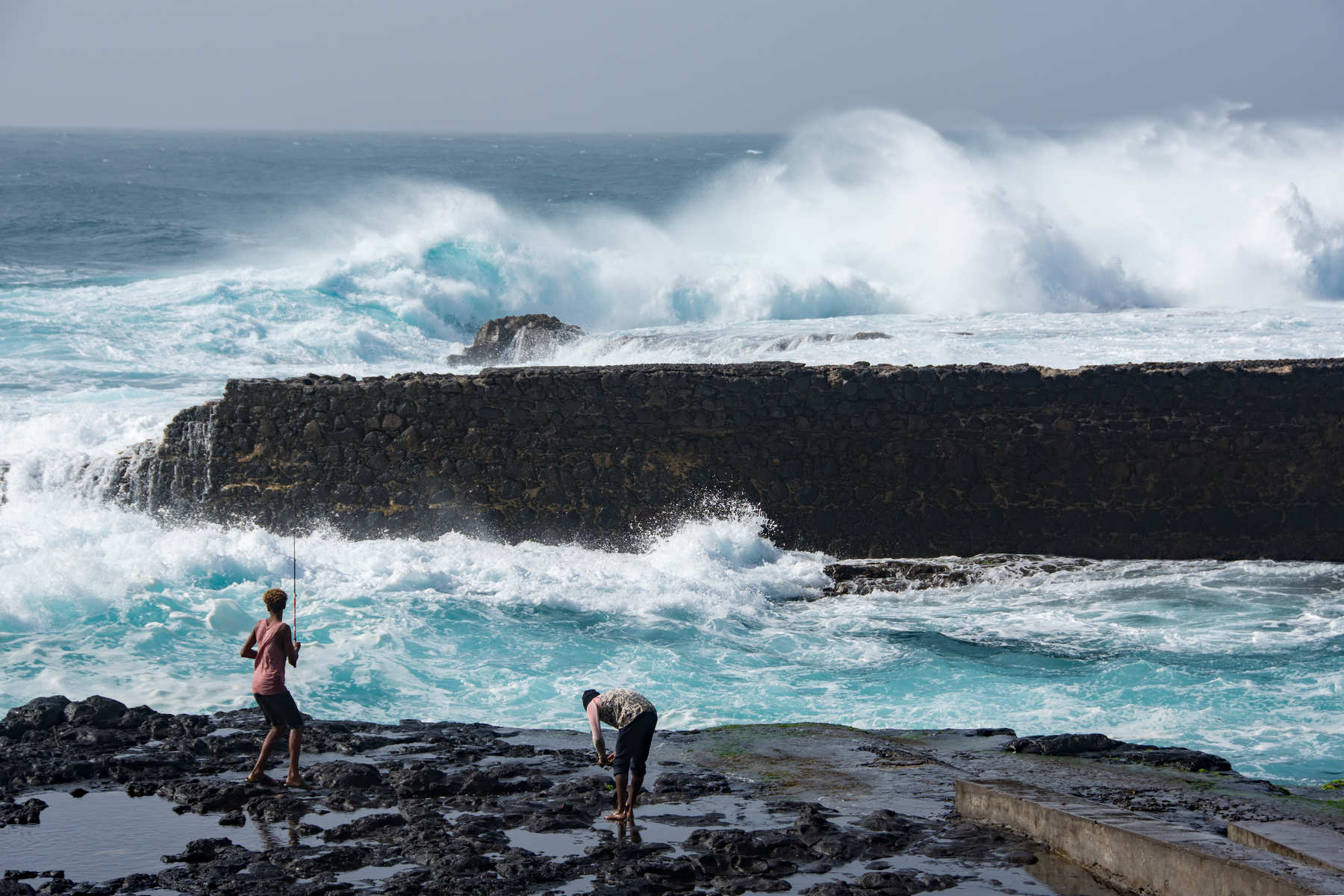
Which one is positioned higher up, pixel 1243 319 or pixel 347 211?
pixel 347 211

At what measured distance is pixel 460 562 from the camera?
13336 millimetres

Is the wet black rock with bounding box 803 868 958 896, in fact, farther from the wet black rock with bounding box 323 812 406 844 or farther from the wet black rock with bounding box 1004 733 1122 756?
the wet black rock with bounding box 1004 733 1122 756

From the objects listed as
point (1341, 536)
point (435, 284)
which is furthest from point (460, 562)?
point (435, 284)

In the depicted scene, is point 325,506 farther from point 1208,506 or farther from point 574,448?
point 1208,506

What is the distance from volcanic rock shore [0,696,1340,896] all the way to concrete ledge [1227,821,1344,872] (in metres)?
0.42

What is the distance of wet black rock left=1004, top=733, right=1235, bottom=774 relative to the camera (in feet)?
25.3

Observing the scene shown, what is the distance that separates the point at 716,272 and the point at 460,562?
72.8 feet

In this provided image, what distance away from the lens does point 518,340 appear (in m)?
23.4

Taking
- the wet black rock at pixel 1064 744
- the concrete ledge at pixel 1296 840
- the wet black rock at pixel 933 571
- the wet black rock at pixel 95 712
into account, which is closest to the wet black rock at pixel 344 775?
the wet black rock at pixel 95 712

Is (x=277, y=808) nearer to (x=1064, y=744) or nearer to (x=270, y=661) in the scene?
(x=270, y=661)

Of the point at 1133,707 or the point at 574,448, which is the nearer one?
the point at 1133,707

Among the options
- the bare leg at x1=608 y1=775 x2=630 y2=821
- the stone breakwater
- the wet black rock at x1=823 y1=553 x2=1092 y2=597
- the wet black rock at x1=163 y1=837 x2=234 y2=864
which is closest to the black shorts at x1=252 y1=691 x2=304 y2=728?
the wet black rock at x1=163 y1=837 x2=234 y2=864

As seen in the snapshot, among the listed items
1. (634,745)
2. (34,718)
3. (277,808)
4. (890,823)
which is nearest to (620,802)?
(634,745)

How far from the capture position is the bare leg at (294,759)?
6.88 meters
